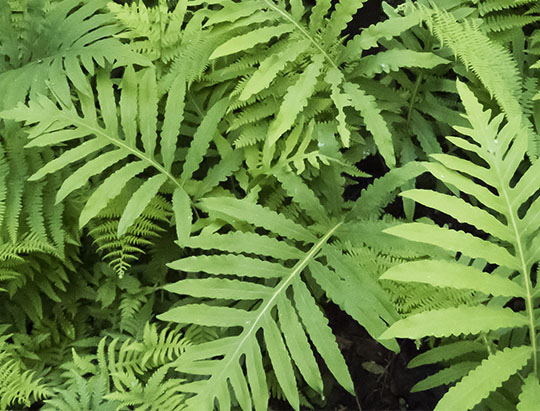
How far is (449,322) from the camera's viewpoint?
1.24m

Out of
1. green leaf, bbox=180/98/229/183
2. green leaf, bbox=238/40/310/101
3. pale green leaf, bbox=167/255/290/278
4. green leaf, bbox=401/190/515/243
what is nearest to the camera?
green leaf, bbox=401/190/515/243

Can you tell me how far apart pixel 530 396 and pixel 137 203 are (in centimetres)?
138

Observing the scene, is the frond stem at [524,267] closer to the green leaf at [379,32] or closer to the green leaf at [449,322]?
the green leaf at [449,322]

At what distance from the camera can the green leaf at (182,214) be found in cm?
171

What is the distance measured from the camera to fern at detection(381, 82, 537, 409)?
4.02 feet

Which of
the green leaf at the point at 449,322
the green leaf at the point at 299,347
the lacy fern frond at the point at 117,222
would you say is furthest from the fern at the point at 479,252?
the lacy fern frond at the point at 117,222

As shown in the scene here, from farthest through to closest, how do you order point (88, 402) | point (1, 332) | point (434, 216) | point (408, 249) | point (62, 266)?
point (434, 216), point (62, 266), point (1, 332), point (88, 402), point (408, 249)

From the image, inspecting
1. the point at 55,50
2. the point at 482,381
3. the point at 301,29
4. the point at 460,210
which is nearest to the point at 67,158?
the point at 55,50

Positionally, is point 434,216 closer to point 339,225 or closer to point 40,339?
point 339,225

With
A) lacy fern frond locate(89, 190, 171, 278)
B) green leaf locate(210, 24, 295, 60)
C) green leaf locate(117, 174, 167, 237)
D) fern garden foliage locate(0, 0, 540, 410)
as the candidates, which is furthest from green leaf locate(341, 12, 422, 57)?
lacy fern frond locate(89, 190, 171, 278)

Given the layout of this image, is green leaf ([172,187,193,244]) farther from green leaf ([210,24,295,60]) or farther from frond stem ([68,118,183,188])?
green leaf ([210,24,295,60])

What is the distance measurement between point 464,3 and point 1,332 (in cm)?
238


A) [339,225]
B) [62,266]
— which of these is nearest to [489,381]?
[339,225]

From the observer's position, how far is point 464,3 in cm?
201
